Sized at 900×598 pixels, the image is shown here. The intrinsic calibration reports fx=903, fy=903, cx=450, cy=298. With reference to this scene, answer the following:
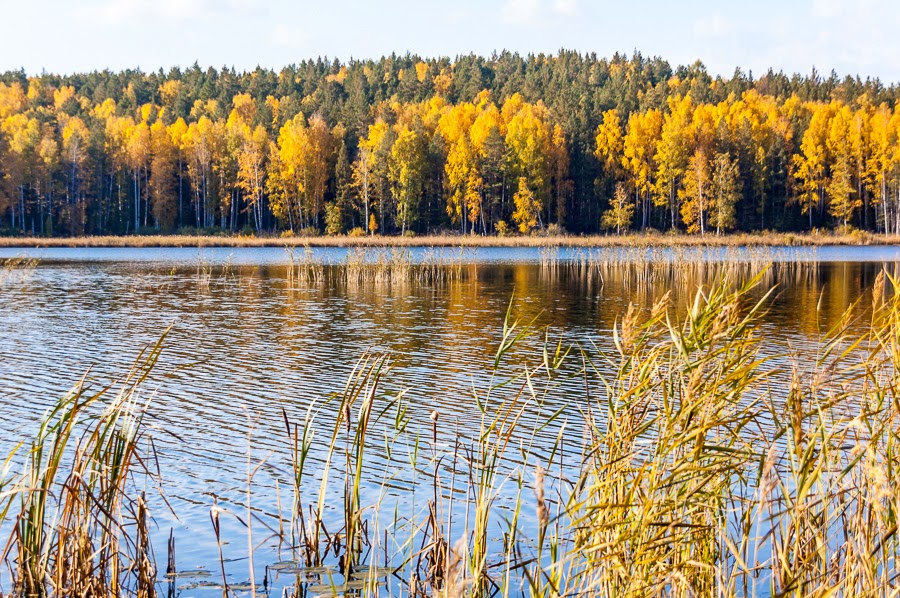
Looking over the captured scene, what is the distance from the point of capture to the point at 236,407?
11.2 m

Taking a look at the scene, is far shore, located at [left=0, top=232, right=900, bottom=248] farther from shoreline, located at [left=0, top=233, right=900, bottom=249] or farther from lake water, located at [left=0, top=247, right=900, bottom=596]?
lake water, located at [left=0, top=247, right=900, bottom=596]

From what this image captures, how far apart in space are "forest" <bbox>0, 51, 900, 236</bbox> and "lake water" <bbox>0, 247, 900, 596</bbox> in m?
33.6

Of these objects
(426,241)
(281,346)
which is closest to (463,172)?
(426,241)

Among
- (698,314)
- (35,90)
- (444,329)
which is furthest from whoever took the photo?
(35,90)

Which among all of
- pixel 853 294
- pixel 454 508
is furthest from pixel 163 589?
pixel 853 294

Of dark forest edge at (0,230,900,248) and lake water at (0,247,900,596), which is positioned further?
dark forest edge at (0,230,900,248)

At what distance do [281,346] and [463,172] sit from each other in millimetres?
54503

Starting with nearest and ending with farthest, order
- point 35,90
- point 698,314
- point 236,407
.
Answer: point 698,314 → point 236,407 → point 35,90

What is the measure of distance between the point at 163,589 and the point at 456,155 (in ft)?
217

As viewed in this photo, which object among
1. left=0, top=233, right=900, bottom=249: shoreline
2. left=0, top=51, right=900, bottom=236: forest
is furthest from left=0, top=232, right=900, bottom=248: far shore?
left=0, top=51, right=900, bottom=236: forest

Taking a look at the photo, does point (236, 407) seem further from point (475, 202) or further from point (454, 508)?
point (475, 202)

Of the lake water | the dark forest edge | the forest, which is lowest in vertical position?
the lake water

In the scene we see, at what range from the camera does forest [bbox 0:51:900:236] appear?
6912 cm

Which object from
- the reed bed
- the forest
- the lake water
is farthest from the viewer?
the forest
